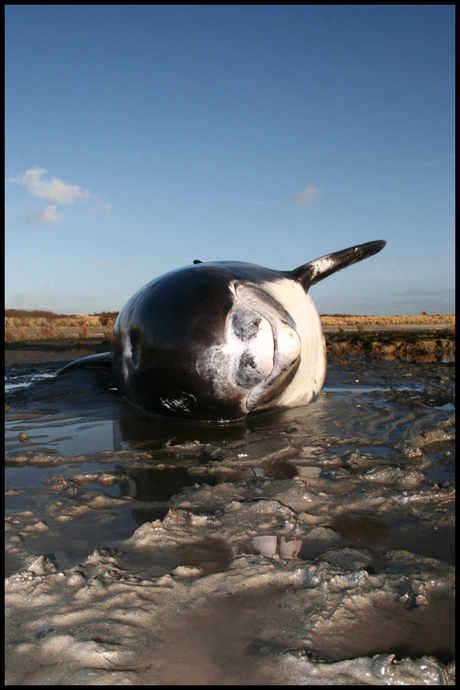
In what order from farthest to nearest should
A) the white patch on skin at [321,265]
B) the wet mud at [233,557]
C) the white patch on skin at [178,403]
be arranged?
the white patch on skin at [321,265] → the white patch on skin at [178,403] → the wet mud at [233,557]

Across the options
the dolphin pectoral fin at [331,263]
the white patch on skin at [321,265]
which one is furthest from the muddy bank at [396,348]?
the white patch on skin at [321,265]

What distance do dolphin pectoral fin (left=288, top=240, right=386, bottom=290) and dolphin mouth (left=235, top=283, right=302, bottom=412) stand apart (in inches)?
54.3

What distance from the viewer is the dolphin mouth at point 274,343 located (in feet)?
12.0

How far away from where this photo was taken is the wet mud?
52.9 inches

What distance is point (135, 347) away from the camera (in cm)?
434

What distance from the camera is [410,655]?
1.35 meters

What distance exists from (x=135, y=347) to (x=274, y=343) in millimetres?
1407

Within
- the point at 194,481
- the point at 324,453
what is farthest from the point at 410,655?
the point at 324,453

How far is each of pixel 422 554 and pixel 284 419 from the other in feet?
8.55

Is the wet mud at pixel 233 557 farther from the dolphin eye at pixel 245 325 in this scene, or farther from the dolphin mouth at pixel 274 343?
the dolphin eye at pixel 245 325

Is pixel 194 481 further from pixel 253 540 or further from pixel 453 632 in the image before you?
pixel 453 632

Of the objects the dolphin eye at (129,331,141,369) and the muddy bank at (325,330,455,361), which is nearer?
the dolphin eye at (129,331,141,369)

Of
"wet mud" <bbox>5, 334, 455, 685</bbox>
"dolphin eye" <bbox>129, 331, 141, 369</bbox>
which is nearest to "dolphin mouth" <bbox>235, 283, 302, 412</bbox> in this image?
"wet mud" <bbox>5, 334, 455, 685</bbox>

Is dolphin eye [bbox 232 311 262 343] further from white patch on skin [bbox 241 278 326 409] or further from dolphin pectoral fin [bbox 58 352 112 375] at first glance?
dolphin pectoral fin [bbox 58 352 112 375]
